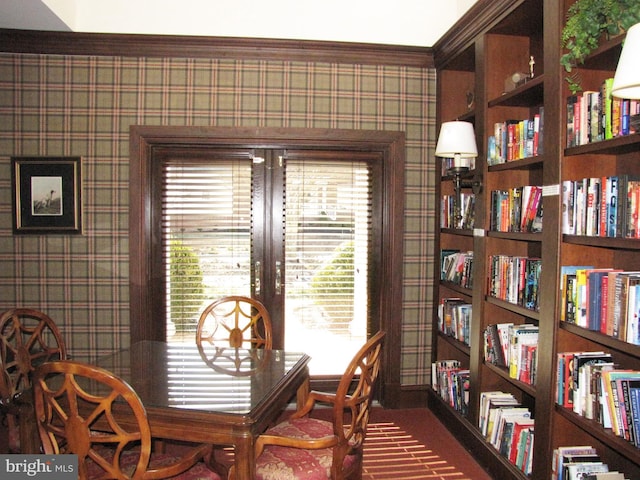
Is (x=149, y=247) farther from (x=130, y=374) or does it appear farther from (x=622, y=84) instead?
(x=622, y=84)

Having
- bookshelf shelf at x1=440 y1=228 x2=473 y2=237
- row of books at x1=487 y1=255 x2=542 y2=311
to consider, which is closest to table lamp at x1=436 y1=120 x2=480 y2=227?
bookshelf shelf at x1=440 y1=228 x2=473 y2=237

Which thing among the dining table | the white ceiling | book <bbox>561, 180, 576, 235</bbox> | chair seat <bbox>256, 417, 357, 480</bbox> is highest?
the white ceiling

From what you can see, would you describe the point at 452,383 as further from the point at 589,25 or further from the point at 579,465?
the point at 589,25

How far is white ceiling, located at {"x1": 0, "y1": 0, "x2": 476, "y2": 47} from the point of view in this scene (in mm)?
3766

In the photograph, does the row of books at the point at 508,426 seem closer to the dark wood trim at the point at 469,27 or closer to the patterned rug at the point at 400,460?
the patterned rug at the point at 400,460

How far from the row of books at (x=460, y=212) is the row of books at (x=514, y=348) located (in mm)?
786

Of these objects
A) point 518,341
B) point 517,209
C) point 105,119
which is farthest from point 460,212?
point 105,119

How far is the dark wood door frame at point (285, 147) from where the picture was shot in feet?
12.5

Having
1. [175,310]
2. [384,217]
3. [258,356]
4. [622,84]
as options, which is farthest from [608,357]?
[175,310]

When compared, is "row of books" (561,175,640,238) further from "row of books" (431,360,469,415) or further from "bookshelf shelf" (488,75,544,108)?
"row of books" (431,360,469,415)

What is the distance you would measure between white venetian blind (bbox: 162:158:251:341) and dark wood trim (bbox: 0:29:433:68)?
2.67 ft

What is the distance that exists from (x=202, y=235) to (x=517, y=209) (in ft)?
7.56

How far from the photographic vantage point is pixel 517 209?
9.41 ft
